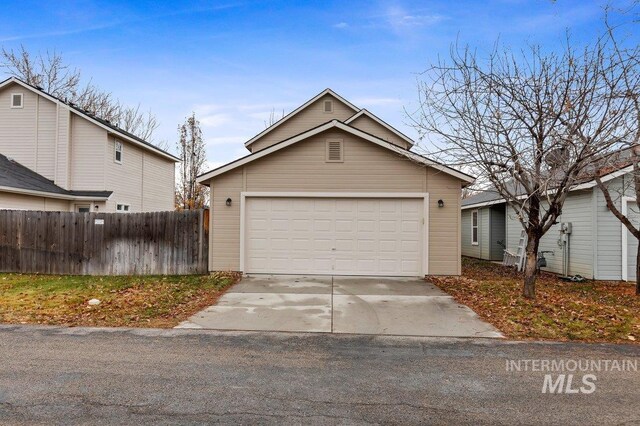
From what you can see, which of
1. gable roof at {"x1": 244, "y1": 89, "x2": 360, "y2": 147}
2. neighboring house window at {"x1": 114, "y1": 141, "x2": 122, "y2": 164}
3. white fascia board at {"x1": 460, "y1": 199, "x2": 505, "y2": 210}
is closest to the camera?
white fascia board at {"x1": 460, "y1": 199, "x2": 505, "y2": 210}

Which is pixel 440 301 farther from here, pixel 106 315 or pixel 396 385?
pixel 106 315

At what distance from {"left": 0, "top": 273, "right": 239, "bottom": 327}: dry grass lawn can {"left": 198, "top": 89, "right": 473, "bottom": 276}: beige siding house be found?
1.42 metres

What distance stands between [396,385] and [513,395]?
3.72 feet

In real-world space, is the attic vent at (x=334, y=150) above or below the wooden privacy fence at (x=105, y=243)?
above

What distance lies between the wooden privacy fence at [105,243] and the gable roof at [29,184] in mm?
2857

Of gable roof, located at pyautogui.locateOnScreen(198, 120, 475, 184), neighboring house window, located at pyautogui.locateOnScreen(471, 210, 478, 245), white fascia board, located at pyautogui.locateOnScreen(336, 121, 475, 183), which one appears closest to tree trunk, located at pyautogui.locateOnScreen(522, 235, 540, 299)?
white fascia board, located at pyautogui.locateOnScreen(336, 121, 475, 183)

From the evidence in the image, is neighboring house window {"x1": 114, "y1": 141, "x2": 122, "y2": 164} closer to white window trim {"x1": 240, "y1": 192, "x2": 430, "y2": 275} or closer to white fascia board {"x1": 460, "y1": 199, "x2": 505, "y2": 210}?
white window trim {"x1": 240, "y1": 192, "x2": 430, "y2": 275}

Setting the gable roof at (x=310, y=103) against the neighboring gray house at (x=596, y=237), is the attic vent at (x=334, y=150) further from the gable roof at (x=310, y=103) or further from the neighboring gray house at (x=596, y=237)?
the gable roof at (x=310, y=103)

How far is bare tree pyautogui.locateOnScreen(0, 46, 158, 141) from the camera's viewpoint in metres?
25.8

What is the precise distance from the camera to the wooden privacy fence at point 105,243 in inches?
446

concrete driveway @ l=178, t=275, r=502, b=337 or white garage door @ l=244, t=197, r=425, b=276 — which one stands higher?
white garage door @ l=244, t=197, r=425, b=276

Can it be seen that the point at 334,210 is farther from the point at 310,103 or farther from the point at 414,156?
the point at 310,103

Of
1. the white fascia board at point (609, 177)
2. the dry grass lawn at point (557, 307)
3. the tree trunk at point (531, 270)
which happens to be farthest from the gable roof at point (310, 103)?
the tree trunk at point (531, 270)

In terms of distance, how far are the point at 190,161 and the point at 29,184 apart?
16.6 m
